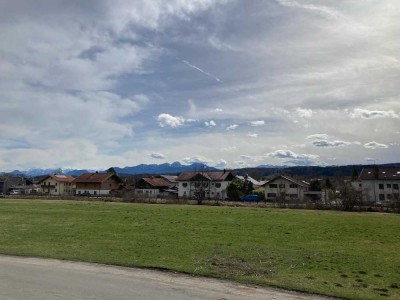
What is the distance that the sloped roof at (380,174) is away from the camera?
10256 cm

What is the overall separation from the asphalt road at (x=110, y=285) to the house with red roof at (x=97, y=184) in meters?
112

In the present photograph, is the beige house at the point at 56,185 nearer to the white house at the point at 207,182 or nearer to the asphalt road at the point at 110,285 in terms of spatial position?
the white house at the point at 207,182

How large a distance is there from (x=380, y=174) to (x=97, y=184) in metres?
86.5

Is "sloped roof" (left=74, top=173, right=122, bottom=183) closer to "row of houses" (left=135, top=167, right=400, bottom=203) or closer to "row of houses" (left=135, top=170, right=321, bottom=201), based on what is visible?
"row of houses" (left=135, top=170, right=321, bottom=201)

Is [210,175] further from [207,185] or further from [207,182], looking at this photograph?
[207,185]

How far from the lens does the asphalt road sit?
1071cm

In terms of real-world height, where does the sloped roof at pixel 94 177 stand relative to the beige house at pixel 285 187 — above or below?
above

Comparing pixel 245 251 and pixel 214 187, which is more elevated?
pixel 214 187

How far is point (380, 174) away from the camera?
105m

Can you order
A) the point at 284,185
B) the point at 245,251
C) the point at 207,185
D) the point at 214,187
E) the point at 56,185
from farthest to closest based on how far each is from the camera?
the point at 56,185 → the point at 214,187 → the point at 207,185 → the point at 284,185 → the point at 245,251

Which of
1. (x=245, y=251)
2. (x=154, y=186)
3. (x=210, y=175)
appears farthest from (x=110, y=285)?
(x=154, y=186)

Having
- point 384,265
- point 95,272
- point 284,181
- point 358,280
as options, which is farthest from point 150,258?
point 284,181

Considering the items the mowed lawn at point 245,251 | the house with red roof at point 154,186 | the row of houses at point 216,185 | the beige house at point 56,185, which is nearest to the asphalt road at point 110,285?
the mowed lawn at point 245,251

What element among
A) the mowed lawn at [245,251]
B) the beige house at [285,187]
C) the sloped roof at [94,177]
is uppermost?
the sloped roof at [94,177]
